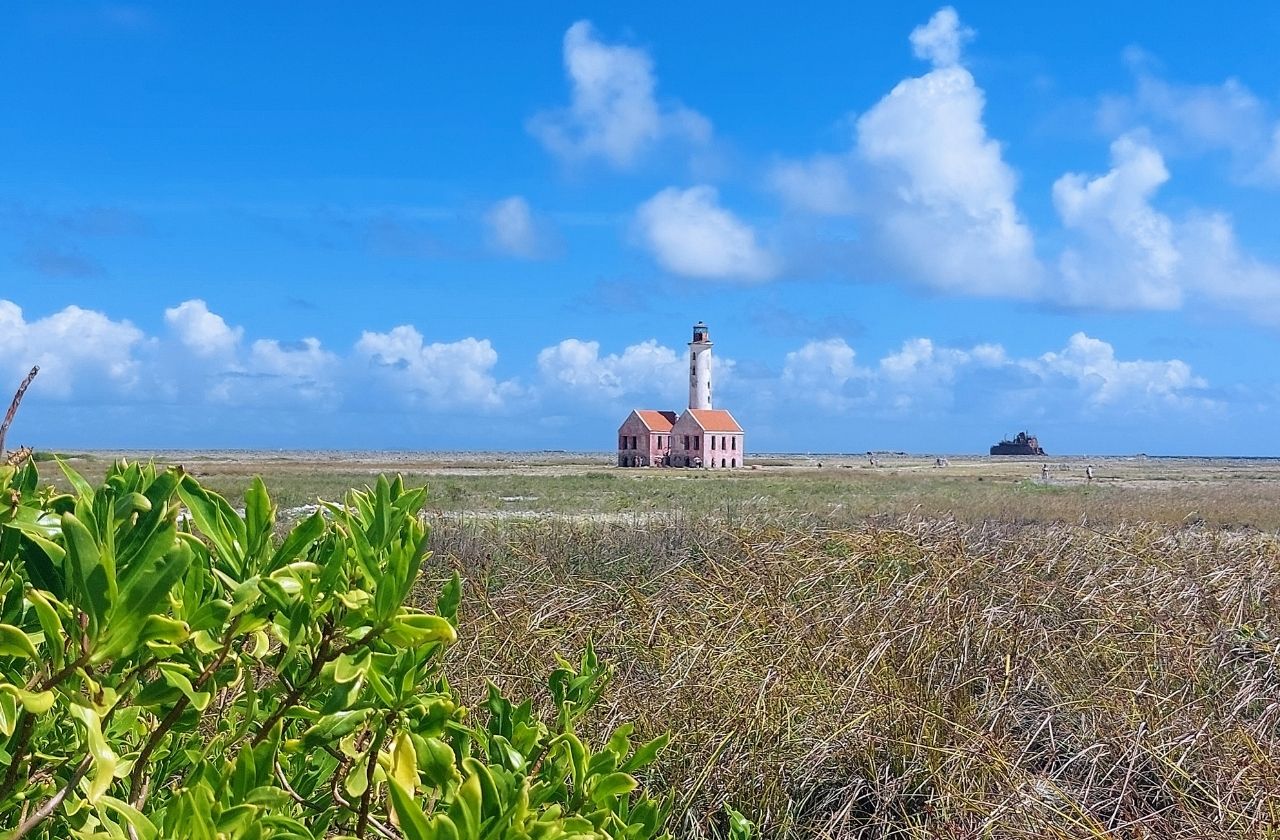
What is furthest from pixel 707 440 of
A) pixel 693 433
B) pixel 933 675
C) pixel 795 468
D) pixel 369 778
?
pixel 369 778

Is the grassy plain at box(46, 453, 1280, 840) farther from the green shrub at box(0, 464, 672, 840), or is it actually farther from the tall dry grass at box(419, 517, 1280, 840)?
the green shrub at box(0, 464, 672, 840)

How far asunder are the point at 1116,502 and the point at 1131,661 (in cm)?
1470

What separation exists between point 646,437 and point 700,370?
4.96 metres

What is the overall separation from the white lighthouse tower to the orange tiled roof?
161 cm

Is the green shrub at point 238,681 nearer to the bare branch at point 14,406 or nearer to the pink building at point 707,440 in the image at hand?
the bare branch at point 14,406

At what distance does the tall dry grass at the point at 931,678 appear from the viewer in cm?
364

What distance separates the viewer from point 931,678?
4660mm

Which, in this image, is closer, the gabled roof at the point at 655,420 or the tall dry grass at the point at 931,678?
the tall dry grass at the point at 931,678

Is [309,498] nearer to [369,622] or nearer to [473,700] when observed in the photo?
[473,700]

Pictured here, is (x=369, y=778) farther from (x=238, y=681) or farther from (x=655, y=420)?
(x=655, y=420)

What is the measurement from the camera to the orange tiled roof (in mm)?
61344

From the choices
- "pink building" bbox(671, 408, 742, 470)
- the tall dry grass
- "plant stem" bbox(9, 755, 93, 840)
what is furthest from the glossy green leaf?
"pink building" bbox(671, 408, 742, 470)

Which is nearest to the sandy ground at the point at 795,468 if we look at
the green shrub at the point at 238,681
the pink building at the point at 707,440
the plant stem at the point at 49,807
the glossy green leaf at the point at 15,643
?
the pink building at the point at 707,440

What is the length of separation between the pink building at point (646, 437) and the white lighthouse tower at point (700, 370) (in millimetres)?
2001
